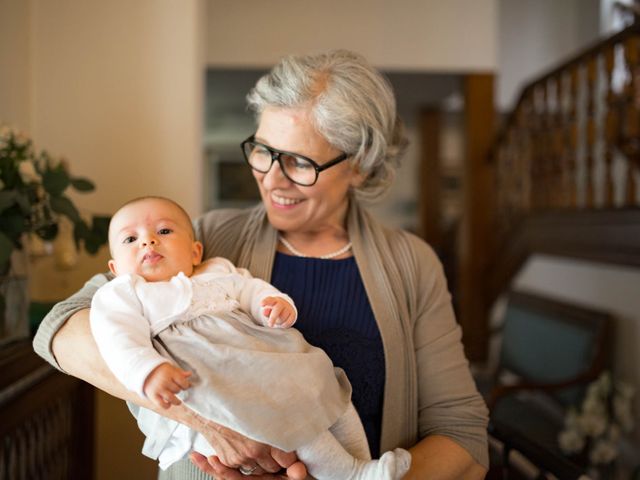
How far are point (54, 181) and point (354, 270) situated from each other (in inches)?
36.9

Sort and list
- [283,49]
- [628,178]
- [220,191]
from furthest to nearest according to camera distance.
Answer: [220,191] < [283,49] < [628,178]

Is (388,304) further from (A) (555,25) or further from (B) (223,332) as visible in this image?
(A) (555,25)

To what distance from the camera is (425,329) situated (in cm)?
148

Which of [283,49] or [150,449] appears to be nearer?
[150,449]

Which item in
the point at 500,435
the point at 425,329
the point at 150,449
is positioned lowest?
the point at 500,435

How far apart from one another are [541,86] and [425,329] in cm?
401

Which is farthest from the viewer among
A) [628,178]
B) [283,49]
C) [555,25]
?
[555,25]

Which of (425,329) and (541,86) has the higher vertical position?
(541,86)

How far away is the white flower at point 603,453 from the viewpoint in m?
3.39

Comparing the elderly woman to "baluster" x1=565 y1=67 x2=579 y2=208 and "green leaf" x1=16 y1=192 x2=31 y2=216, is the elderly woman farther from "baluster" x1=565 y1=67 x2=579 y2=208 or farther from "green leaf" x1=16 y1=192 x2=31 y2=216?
"baluster" x1=565 y1=67 x2=579 y2=208

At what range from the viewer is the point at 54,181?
1.75 m

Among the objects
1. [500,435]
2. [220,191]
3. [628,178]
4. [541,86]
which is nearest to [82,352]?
[500,435]

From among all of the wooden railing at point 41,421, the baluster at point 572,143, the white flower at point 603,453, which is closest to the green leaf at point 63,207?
the wooden railing at point 41,421

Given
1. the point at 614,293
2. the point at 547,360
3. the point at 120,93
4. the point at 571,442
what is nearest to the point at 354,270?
the point at 120,93
